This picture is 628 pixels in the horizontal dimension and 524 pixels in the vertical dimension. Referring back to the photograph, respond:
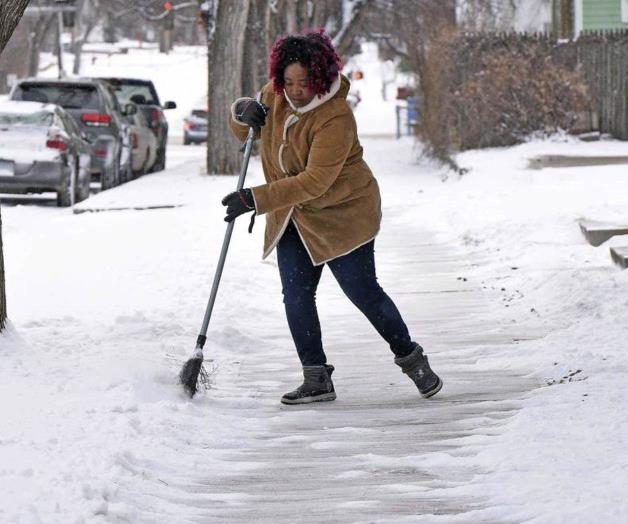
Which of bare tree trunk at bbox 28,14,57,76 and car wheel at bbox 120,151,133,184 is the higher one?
bare tree trunk at bbox 28,14,57,76

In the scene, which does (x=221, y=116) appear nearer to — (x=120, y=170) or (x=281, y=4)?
(x=120, y=170)

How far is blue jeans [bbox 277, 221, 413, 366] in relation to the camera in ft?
23.5

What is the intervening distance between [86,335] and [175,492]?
3.11 metres

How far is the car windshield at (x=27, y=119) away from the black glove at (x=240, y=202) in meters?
13.5

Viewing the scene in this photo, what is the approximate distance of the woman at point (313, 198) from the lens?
6.85m

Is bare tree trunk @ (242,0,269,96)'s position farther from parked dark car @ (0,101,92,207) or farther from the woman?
the woman

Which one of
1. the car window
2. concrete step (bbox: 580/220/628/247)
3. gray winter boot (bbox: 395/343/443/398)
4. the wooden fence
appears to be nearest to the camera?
gray winter boot (bbox: 395/343/443/398)

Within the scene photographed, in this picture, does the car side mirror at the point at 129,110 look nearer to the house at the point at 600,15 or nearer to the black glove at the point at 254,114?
the house at the point at 600,15

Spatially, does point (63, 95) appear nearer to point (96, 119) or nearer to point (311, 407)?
point (96, 119)

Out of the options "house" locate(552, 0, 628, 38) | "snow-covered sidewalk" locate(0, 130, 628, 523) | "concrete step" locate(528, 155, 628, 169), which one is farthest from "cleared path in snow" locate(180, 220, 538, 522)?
"house" locate(552, 0, 628, 38)

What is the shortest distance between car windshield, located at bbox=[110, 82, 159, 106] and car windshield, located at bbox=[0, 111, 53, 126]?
27.4ft

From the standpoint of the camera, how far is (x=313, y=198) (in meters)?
6.91

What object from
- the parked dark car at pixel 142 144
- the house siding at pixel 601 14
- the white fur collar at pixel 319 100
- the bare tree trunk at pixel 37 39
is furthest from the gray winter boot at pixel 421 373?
the bare tree trunk at pixel 37 39

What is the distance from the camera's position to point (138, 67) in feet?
295
